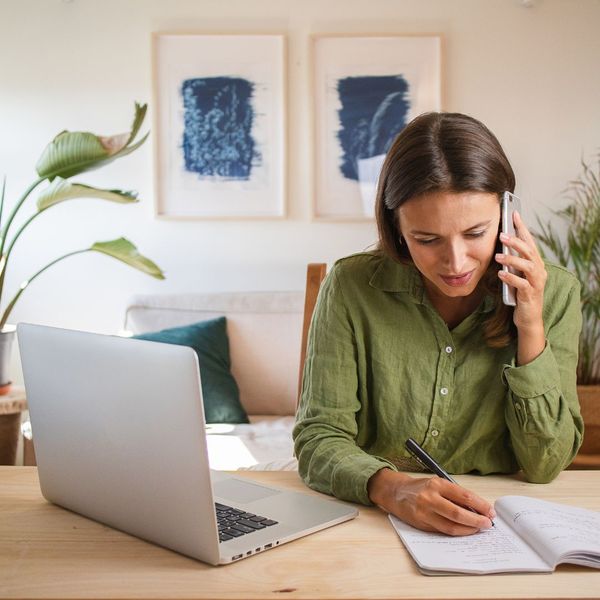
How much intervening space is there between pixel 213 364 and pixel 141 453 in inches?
85.0

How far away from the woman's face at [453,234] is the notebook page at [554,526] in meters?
0.35

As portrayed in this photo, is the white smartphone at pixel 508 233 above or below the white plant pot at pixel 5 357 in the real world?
above

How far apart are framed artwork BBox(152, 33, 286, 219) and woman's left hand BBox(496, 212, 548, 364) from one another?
227 centimetres

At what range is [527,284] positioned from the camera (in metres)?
1.34

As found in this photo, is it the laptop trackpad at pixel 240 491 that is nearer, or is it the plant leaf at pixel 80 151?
the laptop trackpad at pixel 240 491

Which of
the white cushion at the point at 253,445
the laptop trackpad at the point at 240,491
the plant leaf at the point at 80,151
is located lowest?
the white cushion at the point at 253,445

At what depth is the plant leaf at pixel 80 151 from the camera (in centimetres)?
294

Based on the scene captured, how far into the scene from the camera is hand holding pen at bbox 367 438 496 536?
3.39 feet

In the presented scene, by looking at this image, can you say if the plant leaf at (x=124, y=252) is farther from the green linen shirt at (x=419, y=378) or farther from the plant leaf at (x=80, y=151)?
the green linen shirt at (x=419, y=378)

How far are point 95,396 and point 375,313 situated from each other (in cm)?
59

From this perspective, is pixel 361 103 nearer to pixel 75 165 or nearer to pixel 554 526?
pixel 75 165

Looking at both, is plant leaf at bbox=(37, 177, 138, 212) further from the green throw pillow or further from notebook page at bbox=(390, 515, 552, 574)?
notebook page at bbox=(390, 515, 552, 574)

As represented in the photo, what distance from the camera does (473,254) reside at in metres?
1.31

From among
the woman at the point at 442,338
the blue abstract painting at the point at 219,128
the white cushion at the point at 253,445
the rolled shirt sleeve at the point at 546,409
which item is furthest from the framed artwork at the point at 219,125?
the rolled shirt sleeve at the point at 546,409
